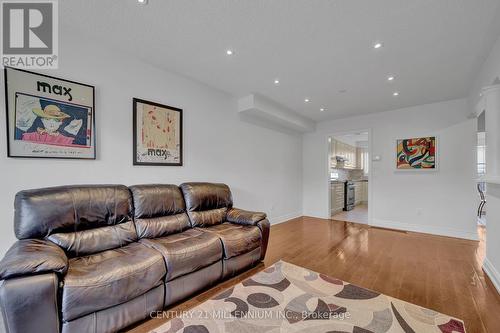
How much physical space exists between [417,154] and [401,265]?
267 cm

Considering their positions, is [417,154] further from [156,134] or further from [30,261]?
[30,261]

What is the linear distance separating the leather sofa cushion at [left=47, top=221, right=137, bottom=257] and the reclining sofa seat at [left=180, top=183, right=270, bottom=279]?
741 mm

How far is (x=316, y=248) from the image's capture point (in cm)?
334

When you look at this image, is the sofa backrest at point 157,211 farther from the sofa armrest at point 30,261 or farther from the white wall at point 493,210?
the white wall at point 493,210

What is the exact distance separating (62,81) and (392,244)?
16.2 ft

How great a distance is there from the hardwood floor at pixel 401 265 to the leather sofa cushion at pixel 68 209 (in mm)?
1042

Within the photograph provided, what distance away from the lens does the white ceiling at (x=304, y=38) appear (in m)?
1.88

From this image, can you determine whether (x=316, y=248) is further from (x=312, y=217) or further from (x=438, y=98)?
(x=438, y=98)

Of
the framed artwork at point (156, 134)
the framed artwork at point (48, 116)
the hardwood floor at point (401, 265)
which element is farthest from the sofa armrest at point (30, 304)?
the framed artwork at point (156, 134)

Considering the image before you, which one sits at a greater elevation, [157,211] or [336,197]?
[157,211]

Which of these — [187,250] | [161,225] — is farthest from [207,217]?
[187,250]

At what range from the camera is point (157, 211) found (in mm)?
2477

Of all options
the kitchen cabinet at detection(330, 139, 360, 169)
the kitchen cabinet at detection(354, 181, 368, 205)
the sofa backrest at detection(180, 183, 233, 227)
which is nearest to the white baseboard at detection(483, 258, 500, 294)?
A: the sofa backrest at detection(180, 183, 233, 227)

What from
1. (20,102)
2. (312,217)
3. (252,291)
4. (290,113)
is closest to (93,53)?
(20,102)
